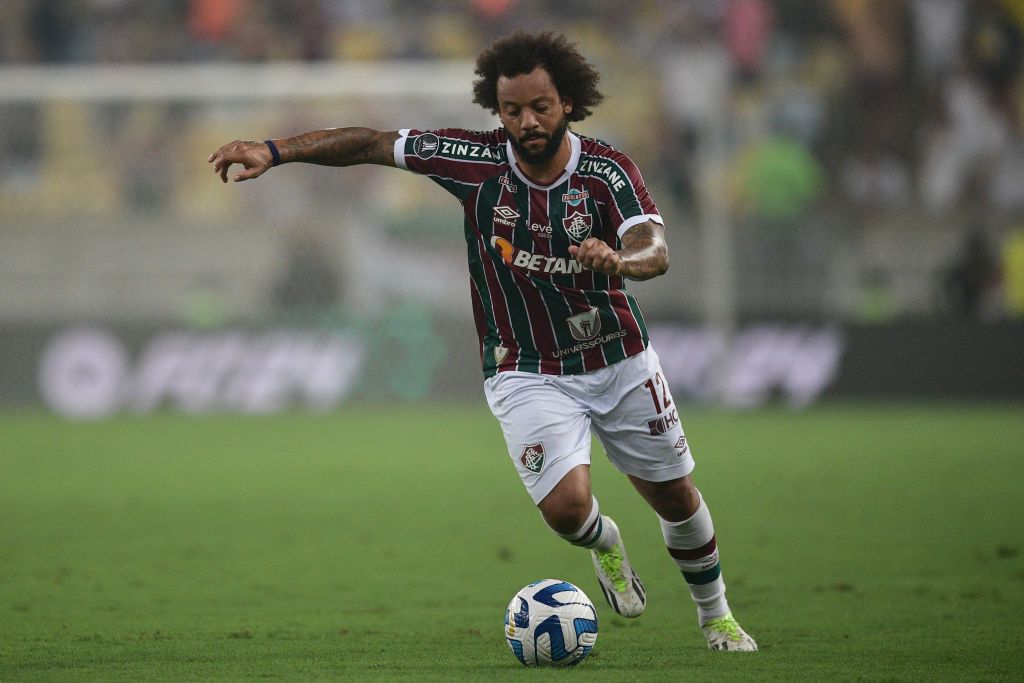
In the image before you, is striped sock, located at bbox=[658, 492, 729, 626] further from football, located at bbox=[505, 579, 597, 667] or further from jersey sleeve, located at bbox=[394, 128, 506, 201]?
jersey sleeve, located at bbox=[394, 128, 506, 201]

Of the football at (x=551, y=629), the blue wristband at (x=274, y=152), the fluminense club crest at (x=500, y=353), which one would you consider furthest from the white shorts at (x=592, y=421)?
the blue wristband at (x=274, y=152)

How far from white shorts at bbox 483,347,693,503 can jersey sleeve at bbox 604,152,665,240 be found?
59cm

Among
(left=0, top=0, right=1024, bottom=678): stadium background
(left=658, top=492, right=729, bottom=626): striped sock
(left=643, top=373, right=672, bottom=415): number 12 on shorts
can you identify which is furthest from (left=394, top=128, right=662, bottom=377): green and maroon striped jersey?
(left=0, top=0, right=1024, bottom=678): stadium background

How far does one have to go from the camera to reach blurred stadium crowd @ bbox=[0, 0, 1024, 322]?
19.6 metres

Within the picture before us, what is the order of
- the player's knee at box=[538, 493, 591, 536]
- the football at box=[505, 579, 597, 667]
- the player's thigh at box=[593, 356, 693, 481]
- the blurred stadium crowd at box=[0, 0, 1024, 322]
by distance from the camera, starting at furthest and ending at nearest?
the blurred stadium crowd at box=[0, 0, 1024, 322]
the player's thigh at box=[593, 356, 693, 481]
the player's knee at box=[538, 493, 591, 536]
the football at box=[505, 579, 597, 667]

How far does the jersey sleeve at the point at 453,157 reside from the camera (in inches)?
232

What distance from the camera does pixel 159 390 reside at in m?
19.0

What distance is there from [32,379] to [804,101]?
1134cm

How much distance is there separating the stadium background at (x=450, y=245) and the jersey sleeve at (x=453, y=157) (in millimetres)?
10865

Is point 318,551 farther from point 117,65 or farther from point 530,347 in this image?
point 117,65

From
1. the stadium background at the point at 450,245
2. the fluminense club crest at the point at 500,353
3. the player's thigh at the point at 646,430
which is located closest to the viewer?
the player's thigh at the point at 646,430

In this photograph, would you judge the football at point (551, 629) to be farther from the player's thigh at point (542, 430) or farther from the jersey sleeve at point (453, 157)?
the jersey sleeve at point (453, 157)

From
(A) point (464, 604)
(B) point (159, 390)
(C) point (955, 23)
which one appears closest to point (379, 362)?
(B) point (159, 390)

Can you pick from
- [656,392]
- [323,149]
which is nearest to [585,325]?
[656,392]
